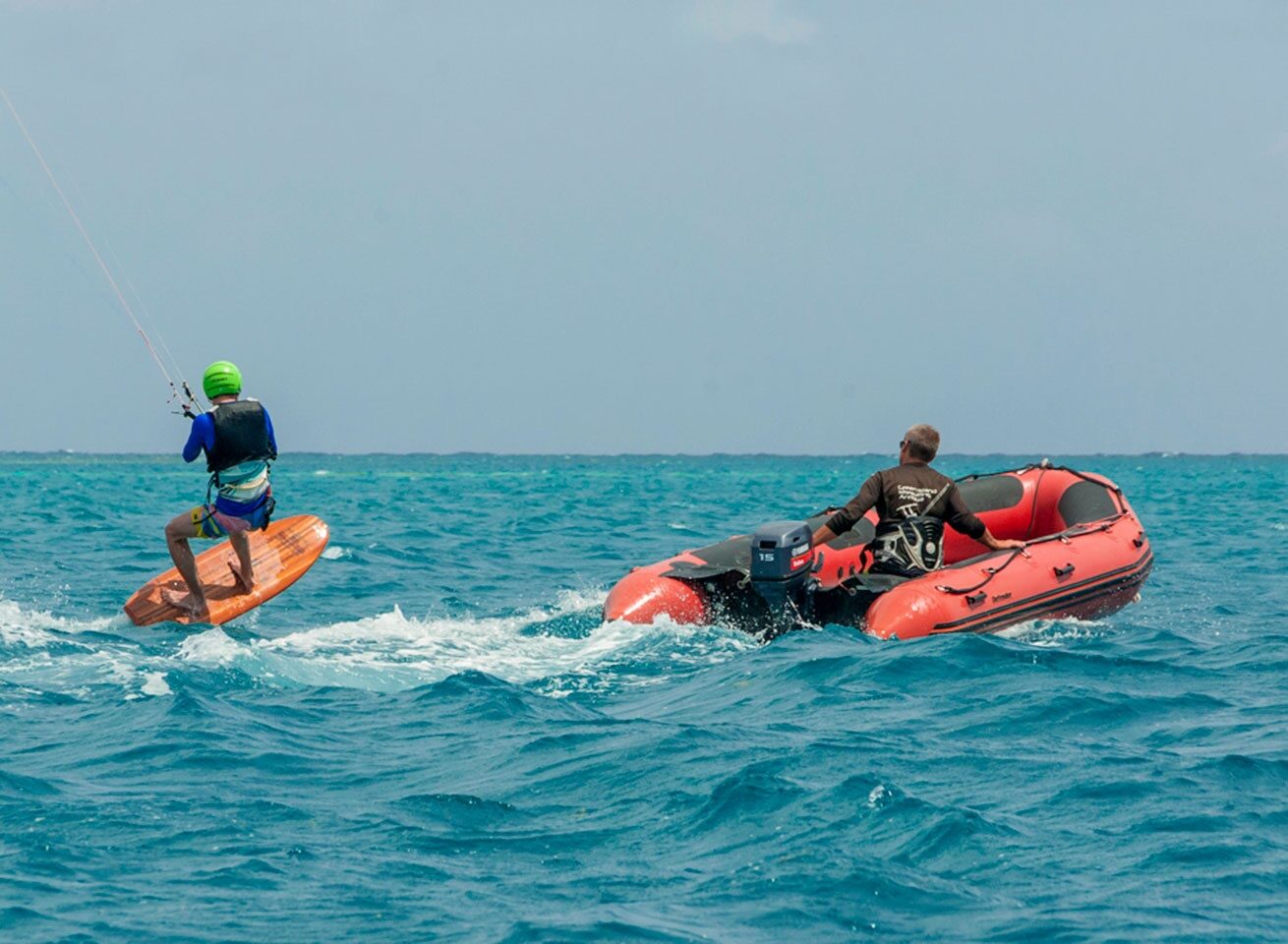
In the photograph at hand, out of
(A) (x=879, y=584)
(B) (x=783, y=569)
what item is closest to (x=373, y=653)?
(B) (x=783, y=569)

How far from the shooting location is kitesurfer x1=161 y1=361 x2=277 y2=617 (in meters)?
9.67

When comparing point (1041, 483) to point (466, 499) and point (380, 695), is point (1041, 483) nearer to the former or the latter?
point (380, 695)

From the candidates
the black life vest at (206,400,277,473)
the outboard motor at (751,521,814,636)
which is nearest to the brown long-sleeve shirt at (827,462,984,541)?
the outboard motor at (751,521,814,636)

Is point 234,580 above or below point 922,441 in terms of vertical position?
below

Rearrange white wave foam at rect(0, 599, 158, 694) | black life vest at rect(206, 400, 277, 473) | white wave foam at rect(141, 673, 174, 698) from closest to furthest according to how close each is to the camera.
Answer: white wave foam at rect(141, 673, 174, 698), white wave foam at rect(0, 599, 158, 694), black life vest at rect(206, 400, 277, 473)

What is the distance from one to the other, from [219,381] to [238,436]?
41 centimetres

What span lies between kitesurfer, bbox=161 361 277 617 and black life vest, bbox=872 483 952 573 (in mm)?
4072

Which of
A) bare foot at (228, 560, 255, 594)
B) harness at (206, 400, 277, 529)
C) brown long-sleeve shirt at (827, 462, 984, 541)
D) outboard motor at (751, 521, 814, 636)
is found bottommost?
bare foot at (228, 560, 255, 594)

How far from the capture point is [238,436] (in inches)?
382

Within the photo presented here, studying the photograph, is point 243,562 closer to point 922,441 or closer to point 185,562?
point 185,562

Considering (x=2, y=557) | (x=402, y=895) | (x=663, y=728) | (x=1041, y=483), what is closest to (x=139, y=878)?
(x=402, y=895)

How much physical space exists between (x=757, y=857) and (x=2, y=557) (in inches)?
532

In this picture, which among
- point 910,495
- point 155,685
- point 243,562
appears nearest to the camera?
point 155,685

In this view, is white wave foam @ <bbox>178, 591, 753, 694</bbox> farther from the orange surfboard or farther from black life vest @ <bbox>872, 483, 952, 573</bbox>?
black life vest @ <bbox>872, 483, 952, 573</bbox>
